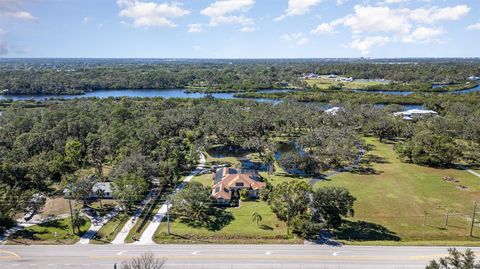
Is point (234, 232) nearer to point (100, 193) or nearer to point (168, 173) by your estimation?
point (168, 173)

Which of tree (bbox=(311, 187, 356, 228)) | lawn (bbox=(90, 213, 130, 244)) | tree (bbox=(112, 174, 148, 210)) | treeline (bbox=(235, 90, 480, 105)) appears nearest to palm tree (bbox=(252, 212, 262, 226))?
tree (bbox=(311, 187, 356, 228))

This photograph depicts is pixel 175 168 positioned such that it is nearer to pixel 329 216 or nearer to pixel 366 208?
pixel 329 216

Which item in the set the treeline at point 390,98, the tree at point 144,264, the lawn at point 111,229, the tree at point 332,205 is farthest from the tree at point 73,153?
the treeline at point 390,98

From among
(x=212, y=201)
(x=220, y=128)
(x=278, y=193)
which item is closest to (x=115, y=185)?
(x=212, y=201)

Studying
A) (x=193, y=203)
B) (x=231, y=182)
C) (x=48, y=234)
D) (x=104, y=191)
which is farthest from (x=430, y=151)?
(x=48, y=234)

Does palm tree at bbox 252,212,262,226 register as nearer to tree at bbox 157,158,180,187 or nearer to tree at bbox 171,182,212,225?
tree at bbox 171,182,212,225

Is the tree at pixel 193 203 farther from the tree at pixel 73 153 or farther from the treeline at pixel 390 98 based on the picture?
the treeline at pixel 390 98
